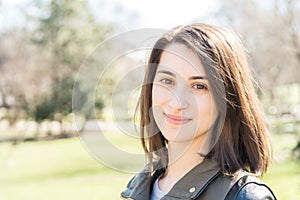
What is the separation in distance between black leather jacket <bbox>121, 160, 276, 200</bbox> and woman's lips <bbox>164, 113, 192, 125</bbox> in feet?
0.29

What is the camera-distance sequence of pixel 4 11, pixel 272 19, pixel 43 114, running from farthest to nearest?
pixel 4 11, pixel 43 114, pixel 272 19

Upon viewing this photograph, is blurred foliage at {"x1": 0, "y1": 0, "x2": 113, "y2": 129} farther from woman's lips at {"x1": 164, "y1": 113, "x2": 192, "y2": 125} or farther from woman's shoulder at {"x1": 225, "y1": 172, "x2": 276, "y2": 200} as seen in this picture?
woman's shoulder at {"x1": 225, "y1": 172, "x2": 276, "y2": 200}

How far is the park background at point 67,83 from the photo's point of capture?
7.39 m

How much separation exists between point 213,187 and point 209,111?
138mm

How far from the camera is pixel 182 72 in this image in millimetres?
857

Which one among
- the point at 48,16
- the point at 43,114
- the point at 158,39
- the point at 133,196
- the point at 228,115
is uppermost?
the point at 158,39

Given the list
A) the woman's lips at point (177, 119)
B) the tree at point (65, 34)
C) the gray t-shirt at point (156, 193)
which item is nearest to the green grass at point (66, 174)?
the tree at point (65, 34)

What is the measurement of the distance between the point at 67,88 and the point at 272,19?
15.7 ft

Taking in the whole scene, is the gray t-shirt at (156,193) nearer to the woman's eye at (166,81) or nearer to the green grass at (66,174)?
the woman's eye at (166,81)

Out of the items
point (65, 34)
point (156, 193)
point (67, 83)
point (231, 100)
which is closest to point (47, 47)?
point (65, 34)

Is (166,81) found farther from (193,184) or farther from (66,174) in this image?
(66,174)

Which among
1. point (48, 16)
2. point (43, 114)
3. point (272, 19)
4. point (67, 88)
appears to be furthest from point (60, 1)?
point (272, 19)

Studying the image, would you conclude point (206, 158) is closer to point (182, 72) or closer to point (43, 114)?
point (182, 72)

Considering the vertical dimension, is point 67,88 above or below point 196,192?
below
